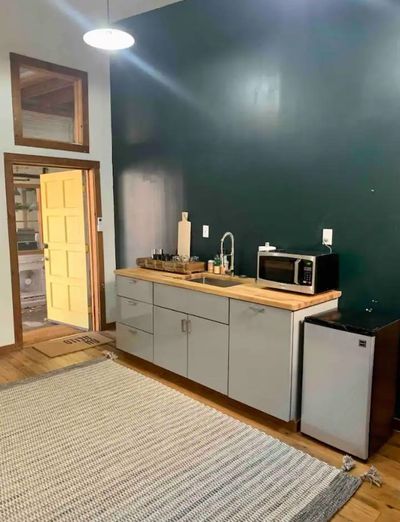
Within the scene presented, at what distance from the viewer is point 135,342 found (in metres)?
3.92

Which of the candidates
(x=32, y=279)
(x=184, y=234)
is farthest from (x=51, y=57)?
(x=32, y=279)

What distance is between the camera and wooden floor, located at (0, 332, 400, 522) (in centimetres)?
204

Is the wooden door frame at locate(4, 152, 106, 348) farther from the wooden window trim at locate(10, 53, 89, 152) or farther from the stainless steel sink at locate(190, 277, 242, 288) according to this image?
the stainless steel sink at locate(190, 277, 242, 288)

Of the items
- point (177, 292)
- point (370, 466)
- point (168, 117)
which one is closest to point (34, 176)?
point (168, 117)

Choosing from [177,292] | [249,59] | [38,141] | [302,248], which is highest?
[249,59]

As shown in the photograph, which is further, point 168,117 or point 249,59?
point 168,117

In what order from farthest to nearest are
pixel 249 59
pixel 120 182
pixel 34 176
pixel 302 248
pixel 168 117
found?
1. pixel 34 176
2. pixel 120 182
3. pixel 168 117
4. pixel 249 59
5. pixel 302 248

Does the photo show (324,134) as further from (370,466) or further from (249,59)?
(370,466)

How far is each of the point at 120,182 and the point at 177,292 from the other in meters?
2.10

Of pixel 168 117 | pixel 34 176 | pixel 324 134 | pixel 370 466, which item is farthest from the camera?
pixel 34 176

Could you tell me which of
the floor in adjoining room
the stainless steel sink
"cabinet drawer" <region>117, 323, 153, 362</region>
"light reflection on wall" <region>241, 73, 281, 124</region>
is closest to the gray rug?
"cabinet drawer" <region>117, 323, 153, 362</region>

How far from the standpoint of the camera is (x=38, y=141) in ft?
14.3

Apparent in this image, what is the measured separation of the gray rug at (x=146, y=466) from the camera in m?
2.03

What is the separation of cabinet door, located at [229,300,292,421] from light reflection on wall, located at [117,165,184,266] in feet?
5.40
